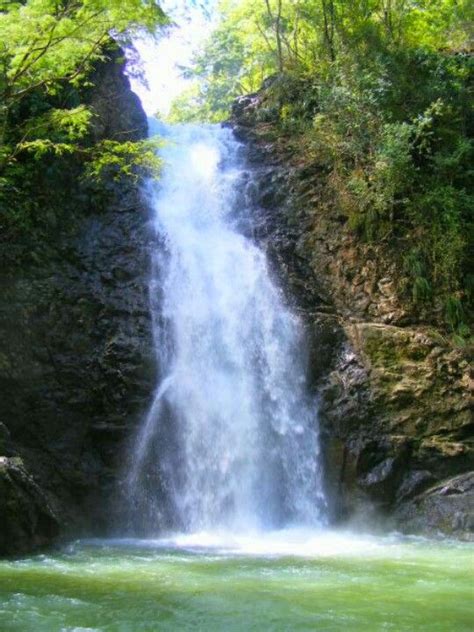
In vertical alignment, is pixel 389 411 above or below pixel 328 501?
above

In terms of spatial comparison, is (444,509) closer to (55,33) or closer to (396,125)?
(396,125)

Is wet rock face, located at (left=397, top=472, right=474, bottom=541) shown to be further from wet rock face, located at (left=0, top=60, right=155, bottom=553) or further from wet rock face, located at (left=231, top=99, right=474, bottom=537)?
wet rock face, located at (left=0, top=60, right=155, bottom=553)

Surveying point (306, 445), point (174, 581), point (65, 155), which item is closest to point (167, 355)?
point (306, 445)

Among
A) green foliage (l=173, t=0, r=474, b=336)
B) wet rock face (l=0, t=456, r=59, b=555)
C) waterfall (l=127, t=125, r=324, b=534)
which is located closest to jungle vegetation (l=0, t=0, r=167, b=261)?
waterfall (l=127, t=125, r=324, b=534)

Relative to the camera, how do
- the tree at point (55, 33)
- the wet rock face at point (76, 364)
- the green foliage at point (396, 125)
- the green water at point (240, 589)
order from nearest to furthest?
the green water at point (240, 589), the tree at point (55, 33), the wet rock face at point (76, 364), the green foliage at point (396, 125)

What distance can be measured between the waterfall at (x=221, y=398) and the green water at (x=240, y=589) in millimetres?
1838

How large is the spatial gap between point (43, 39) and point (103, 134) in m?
7.30

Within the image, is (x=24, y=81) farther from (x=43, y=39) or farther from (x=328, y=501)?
(x=328, y=501)

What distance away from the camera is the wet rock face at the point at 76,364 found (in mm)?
10711

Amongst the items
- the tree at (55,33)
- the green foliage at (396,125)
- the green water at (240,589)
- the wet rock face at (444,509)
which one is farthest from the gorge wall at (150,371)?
the tree at (55,33)

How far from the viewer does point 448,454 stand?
35.6ft

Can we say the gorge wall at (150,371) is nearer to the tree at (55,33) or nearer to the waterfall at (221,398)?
the waterfall at (221,398)

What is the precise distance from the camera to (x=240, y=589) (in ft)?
20.1

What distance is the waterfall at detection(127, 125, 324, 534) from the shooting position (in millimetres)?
10766
